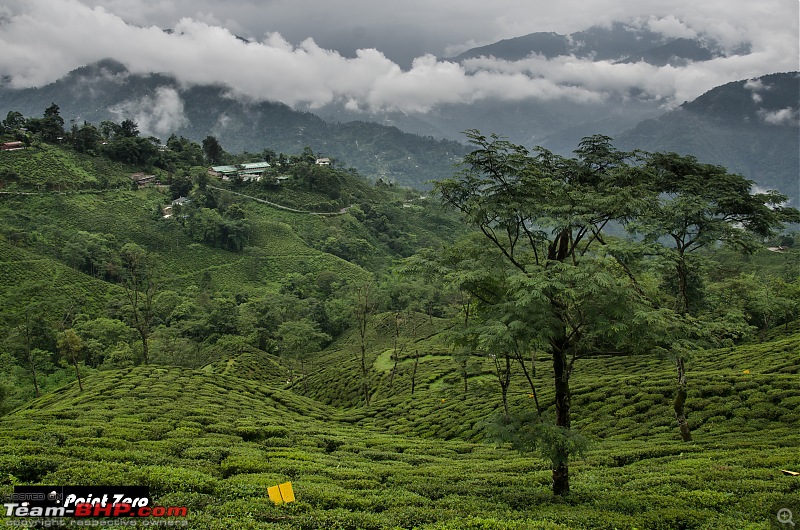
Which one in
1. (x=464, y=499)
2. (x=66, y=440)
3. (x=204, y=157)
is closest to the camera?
(x=464, y=499)

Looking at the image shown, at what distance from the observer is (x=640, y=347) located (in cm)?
1117

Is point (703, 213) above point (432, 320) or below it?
above

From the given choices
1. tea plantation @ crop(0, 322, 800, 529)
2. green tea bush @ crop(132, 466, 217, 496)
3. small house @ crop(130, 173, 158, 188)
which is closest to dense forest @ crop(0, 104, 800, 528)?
green tea bush @ crop(132, 466, 217, 496)

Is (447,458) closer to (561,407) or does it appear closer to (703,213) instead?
(561,407)

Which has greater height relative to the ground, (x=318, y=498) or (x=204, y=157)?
(x=204, y=157)

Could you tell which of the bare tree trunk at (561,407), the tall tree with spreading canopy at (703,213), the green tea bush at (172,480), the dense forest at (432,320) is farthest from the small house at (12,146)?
the bare tree trunk at (561,407)

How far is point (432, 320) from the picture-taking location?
66062mm

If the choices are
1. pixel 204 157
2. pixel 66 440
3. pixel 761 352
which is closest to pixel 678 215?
pixel 761 352

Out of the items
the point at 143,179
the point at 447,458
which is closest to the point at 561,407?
the point at 447,458

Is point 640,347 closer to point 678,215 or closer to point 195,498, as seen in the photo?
point 678,215

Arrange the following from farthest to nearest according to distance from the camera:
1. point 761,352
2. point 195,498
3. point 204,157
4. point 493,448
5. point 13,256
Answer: point 204,157
point 13,256
point 761,352
point 493,448
point 195,498

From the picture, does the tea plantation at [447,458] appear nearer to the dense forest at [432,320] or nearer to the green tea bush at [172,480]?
the green tea bush at [172,480]

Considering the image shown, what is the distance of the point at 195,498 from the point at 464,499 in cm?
643

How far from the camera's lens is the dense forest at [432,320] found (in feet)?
34.9
